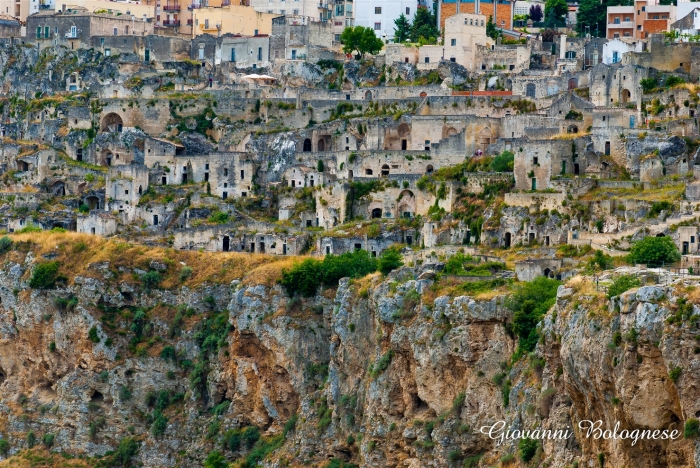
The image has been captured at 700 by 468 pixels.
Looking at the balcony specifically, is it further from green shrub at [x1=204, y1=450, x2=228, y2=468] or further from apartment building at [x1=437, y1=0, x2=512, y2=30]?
green shrub at [x1=204, y1=450, x2=228, y2=468]

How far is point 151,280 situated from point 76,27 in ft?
87.3

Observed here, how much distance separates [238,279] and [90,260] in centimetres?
776

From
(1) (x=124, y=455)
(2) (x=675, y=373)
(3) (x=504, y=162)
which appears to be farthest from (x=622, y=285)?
(1) (x=124, y=455)

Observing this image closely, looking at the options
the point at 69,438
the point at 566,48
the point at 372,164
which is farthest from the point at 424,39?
the point at 69,438

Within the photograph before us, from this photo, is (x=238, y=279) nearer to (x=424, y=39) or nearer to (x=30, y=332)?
(x=30, y=332)

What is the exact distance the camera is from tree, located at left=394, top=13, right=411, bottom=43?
107 metres

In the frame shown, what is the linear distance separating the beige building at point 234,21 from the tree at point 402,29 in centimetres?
708

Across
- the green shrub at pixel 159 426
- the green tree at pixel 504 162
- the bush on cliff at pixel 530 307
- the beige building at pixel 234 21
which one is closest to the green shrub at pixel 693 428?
the bush on cliff at pixel 530 307

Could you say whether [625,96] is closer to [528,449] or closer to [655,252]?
[655,252]

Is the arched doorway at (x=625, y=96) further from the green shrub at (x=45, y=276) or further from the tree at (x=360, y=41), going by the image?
the green shrub at (x=45, y=276)

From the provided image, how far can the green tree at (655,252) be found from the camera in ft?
217

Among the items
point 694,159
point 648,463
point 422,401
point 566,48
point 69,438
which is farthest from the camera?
point 566,48

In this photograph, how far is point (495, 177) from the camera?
81188 millimetres

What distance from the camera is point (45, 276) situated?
8569cm
